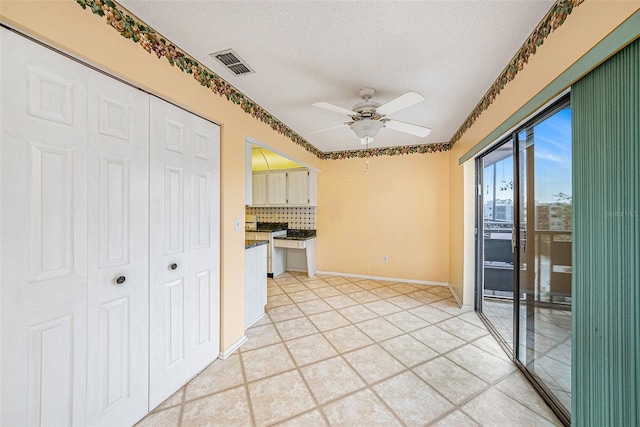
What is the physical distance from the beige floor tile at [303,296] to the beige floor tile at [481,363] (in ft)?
6.41

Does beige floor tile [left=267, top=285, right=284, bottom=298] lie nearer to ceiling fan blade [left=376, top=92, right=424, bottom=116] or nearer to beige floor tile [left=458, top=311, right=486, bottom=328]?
beige floor tile [left=458, top=311, right=486, bottom=328]

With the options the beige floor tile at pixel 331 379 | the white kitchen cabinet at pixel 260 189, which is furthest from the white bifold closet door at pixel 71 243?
the white kitchen cabinet at pixel 260 189

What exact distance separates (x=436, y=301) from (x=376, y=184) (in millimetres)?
2256

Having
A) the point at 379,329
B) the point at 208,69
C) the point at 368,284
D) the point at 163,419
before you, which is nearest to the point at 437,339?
the point at 379,329

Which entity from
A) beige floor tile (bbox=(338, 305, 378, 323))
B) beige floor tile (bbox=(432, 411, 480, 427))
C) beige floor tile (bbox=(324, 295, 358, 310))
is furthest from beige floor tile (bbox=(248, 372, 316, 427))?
beige floor tile (bbox=(324, 295, 358, 310))

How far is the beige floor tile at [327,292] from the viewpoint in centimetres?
371

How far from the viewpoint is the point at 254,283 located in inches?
111

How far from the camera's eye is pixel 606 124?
1.03 meters

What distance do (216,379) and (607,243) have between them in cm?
255

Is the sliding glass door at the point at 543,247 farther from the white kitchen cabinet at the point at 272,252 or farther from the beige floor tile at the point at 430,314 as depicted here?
the white kitchen cabinet at the point at 272,252

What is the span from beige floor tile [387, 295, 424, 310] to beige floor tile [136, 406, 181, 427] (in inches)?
106

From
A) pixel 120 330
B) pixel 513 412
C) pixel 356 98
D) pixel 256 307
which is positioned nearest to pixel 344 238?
pixel 256 307

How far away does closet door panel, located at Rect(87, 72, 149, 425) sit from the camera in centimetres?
125

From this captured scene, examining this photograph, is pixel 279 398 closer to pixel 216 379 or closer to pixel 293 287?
pixel 216 379
